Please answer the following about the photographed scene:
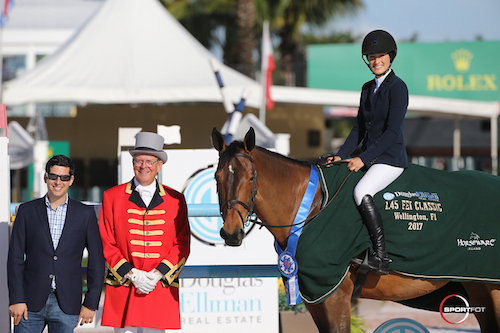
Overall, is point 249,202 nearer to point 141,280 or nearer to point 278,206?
point 278,206

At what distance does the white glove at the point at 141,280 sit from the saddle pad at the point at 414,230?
37.5 inches

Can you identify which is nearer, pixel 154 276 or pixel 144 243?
pixel 154 276

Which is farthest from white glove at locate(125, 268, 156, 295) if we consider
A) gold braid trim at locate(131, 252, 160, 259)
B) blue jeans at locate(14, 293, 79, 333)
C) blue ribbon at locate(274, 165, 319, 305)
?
blue ribbon at locate(274, 165, 319, 305)

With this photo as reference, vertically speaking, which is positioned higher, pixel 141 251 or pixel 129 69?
pixel 129 69

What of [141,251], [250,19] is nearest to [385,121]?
[141,251]

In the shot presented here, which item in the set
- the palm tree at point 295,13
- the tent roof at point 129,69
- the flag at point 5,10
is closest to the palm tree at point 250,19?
the palm tree at point 295,13

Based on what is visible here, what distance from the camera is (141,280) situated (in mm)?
3346

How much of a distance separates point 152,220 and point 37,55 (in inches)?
967

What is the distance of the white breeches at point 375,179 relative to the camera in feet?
12.1

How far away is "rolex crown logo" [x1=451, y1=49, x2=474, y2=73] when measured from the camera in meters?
22.4

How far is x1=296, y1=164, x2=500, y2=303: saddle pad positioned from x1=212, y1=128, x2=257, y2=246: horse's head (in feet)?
1.58

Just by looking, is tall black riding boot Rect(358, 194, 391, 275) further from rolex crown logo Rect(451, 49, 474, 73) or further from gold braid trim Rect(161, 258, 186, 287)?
rolex crown logo Rect(451, 49, 474, 73)

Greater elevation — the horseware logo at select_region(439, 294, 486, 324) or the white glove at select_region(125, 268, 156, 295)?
the white glove at select_region(125, 268, 156, 295)

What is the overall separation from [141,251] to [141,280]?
0.23 metres
